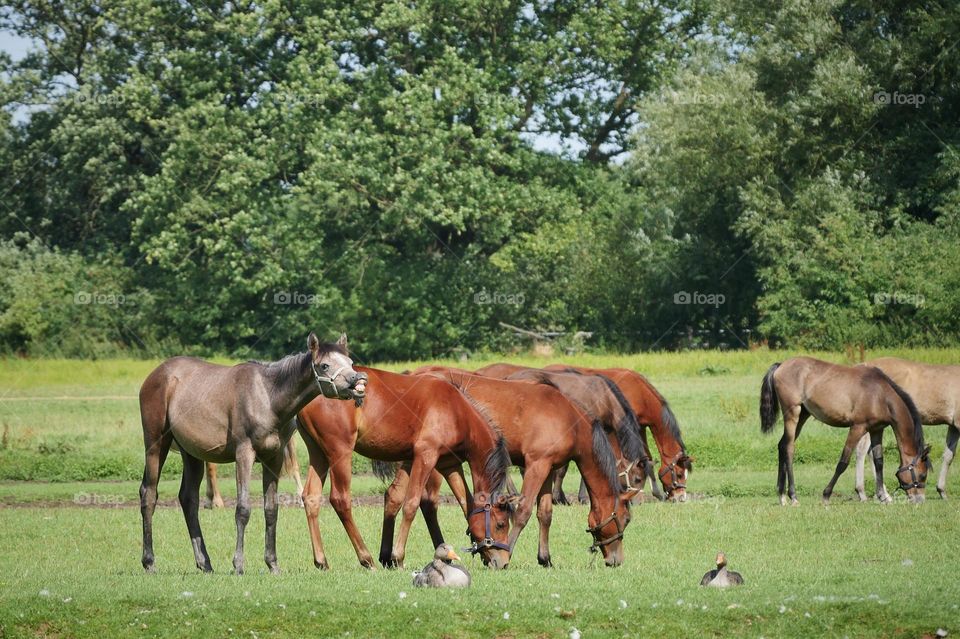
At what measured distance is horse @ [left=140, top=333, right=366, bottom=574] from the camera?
41.7ft

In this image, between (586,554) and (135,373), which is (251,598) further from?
(135,373)

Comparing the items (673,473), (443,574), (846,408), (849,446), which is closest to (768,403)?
(846,408)

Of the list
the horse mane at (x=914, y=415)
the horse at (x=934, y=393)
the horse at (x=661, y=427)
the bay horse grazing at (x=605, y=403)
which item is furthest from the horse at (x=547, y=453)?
the horse at (x=934, y=393)

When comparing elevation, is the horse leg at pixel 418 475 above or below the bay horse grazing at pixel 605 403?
below

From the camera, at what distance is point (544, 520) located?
1425cm

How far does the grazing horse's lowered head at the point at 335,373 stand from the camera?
12430 mm

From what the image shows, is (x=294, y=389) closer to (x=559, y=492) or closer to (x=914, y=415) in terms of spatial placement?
(x=559, y=492)

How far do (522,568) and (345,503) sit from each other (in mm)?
1991

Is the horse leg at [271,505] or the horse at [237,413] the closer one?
the horse at [237,413]

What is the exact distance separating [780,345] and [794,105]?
761cm

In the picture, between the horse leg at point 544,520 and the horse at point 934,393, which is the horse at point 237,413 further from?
the horse at point 934,393

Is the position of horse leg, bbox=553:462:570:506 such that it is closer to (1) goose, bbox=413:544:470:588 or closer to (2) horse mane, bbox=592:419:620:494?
(2) horse mane, bbox=592:419:620:494

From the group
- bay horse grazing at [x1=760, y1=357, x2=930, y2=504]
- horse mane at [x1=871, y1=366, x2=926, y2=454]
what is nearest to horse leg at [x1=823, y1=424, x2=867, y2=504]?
bay horse grazing at [x1=760, y1=357, x2=930, y2=504]

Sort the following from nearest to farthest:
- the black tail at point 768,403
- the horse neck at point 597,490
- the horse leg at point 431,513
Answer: the horse neck at point 597,490 → the horse leg at point 431,513 → the black tail at point 768,403
